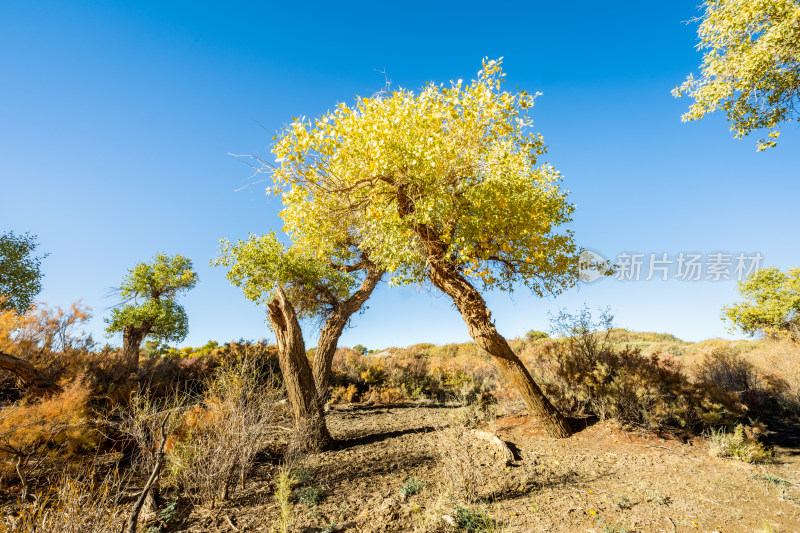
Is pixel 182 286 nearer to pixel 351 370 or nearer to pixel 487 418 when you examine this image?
pixel 351 370

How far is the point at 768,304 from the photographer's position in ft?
66.4

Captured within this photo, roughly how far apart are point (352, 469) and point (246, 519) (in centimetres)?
188

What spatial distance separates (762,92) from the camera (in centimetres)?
671

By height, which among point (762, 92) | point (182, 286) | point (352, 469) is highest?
point (762, 92)

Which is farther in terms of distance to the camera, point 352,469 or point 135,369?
point 135,369

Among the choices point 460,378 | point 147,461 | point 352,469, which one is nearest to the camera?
point 147,461

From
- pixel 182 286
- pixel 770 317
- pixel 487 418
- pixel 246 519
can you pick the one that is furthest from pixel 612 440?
pixel 770 317

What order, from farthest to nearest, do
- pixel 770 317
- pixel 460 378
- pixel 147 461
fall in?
pixel 770 317
pixel 460 378
pixel 147 461

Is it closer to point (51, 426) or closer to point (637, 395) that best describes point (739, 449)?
point (637, 395)

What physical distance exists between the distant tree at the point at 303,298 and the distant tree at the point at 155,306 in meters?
10.8

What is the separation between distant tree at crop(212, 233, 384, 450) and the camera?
640 cm

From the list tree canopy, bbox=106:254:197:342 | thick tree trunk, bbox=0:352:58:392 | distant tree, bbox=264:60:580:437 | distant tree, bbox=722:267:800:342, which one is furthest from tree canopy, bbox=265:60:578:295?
distant tree, bbox=722:267:800:342

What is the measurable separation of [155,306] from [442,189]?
1679cm

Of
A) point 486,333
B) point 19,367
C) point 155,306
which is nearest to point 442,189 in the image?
point 486,333
